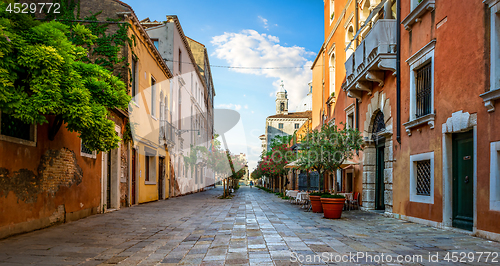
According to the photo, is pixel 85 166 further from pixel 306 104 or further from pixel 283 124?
pixel 306 104

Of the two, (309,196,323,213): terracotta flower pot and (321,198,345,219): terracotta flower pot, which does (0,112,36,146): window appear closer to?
(321,198,345,219): terracotta flower pot

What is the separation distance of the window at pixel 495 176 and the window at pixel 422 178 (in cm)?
230

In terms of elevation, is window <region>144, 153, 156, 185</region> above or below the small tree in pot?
below

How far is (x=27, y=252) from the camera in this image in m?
5.60

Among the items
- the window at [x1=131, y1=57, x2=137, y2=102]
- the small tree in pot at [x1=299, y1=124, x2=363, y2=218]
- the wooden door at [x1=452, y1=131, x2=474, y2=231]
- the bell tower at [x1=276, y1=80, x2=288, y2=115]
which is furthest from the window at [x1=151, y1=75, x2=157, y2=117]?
the bell tower at [x1=276, y1=80, x2=288, y2=115]

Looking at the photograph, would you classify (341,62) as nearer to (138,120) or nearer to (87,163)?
(138,120)

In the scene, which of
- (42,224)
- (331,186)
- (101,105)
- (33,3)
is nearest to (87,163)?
(42,224)

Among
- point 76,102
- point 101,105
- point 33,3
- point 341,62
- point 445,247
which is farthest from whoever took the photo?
point 341,62

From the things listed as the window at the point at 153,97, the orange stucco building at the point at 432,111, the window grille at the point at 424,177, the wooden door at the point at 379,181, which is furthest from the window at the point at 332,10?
the window grille at the point at 424,177

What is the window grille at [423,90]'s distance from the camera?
989 centimetres

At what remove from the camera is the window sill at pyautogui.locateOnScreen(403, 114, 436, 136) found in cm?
930

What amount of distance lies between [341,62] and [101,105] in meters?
14.4

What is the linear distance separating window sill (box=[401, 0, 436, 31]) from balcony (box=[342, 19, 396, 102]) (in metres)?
0.79

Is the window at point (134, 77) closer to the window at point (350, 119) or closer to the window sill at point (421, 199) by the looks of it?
the window at point (350, 119)
